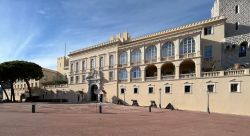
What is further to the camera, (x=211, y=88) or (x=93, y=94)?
(x=93, y=94)

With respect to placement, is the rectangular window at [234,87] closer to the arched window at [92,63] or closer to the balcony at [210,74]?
the balcony at [210,74]

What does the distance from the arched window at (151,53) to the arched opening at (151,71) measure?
175 centimetres

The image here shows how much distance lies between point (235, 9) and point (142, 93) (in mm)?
22499

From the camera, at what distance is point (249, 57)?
41656 millimetres

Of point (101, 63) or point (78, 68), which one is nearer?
point (101, 63)

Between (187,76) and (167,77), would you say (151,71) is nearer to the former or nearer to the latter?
(167,77)

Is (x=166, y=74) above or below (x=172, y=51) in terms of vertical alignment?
below

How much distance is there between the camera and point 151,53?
51500 millimetres

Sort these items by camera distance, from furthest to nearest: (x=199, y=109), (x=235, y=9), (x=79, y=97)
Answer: (x=79, y=97) → (x=235, y=9) → (x=199, y=109)

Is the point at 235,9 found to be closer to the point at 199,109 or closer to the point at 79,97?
the point at 199,109

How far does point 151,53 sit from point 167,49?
3952 millimetres

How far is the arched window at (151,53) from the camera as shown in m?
50.9

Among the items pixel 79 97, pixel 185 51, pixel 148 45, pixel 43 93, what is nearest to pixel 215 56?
pixel 185 51

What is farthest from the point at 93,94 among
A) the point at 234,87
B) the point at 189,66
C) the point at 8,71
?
the point at 234,87
